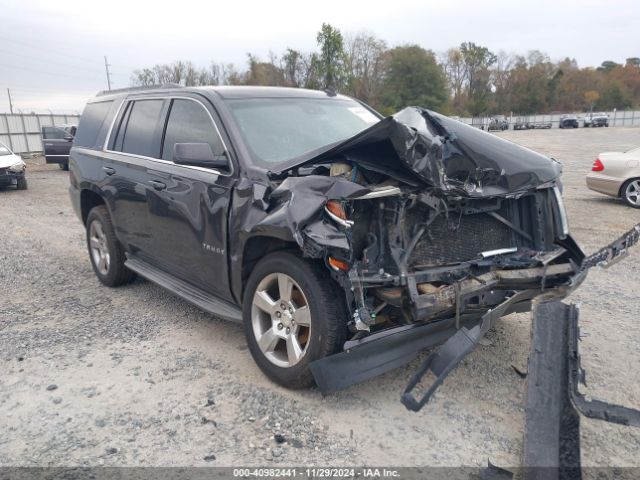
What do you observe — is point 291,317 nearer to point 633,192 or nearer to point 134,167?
point 134,167

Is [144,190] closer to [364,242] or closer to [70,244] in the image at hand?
[364,242]

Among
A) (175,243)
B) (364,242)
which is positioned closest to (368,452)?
(364,242)

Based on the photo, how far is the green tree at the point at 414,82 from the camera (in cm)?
6762

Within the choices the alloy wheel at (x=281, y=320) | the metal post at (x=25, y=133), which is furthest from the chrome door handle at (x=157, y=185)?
the metal post at (x=25, y=133)

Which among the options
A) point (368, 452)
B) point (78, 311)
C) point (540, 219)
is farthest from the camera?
point (78, 311)

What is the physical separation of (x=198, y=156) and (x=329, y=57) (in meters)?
51.8

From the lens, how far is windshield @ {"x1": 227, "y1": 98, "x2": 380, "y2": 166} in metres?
4.02

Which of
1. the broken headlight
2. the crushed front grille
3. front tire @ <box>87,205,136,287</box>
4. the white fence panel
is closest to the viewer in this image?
the broken headlight

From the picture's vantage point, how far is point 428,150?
3264mm

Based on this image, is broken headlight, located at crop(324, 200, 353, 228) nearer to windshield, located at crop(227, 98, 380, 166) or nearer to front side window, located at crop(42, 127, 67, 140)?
windshield, located at crop(227, 98, 380, 166)

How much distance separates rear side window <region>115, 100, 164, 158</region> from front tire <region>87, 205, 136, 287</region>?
809mm

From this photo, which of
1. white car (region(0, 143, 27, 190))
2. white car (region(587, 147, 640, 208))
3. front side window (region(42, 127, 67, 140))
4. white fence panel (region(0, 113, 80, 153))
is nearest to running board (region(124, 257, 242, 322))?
white car (region(587, 147, 640, 208))

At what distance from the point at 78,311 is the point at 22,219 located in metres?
6.36

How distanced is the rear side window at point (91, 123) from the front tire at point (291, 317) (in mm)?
3287
